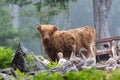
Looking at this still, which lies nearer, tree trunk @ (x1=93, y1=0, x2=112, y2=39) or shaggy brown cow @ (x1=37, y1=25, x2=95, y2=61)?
shaggy brown cow @ (x1=37, y1=25, x2=95, y2=61)

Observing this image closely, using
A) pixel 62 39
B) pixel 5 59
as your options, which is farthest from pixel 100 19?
pixel 5 59

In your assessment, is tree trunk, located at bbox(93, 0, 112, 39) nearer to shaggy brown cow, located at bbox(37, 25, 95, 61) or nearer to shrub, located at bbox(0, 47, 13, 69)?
shaggy brown cow, located at bbox(37, 25, 95, 61)

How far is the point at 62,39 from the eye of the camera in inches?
407

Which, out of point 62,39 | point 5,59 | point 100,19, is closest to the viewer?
point 5,59

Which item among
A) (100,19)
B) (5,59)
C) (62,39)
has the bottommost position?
(100,19)

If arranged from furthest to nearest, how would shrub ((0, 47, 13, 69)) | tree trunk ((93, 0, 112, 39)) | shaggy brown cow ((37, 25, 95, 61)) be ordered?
tree trunk ((93, 0, 112, 39)) → shaggy brown cow ((37, 25, 95, 61)) → shrub ((0, 47, 13, 69))

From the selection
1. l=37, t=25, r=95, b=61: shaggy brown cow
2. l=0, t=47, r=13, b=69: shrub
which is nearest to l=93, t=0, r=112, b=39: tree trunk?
l=37, t=25, r=95, b=61: shaggy brown cow

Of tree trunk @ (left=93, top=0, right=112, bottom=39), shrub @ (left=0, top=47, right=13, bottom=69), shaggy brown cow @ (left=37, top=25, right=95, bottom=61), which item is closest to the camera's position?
shrub @ (left=0, top=47, right=13, bottom=69)

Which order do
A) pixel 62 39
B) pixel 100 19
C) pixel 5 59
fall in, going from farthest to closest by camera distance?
pixel 100 19 < pixel 62 39 < pixel 5 59

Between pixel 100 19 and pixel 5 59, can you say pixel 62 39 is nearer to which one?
pixel 5 59

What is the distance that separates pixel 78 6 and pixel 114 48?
3925 cm

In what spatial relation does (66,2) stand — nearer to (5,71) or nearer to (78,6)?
(5,71)

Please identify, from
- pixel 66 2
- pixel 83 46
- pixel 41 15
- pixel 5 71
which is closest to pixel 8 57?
pixel 5 71

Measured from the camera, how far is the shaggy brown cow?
32.6ft
